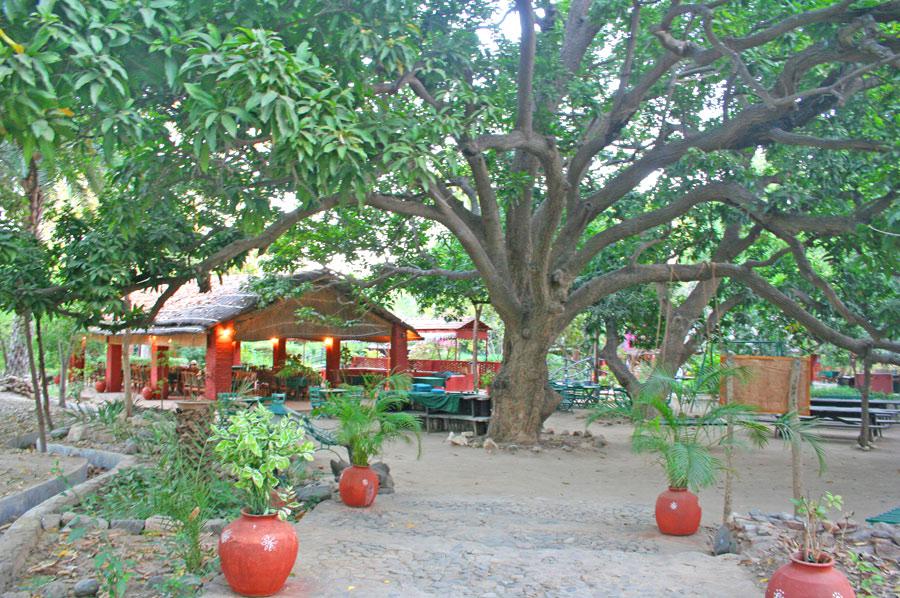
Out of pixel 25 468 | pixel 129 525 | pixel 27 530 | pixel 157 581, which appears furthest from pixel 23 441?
pixel 157 581

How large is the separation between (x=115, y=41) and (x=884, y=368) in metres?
37.0

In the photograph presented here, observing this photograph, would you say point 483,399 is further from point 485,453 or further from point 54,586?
point 54,586

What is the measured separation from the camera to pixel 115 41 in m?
4.85

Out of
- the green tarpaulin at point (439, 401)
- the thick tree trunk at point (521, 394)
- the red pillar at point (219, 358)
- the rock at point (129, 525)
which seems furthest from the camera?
the red pillar at point (219, 358)

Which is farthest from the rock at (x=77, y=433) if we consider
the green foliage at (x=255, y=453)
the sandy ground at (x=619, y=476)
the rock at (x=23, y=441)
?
the green foliage at (x=255, y=453)

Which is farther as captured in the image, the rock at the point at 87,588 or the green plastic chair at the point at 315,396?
the green plastic chair at the point at 315,396

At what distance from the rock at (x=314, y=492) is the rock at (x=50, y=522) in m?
2.22

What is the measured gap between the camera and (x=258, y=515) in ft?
16.1

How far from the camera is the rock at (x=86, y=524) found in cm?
682

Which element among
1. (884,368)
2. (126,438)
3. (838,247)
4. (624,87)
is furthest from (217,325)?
(884,368)

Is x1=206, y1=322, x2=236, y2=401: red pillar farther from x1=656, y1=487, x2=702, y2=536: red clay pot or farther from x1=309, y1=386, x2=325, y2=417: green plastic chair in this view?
x1=656, y1=487, x2=702, y2=536: red clay pot

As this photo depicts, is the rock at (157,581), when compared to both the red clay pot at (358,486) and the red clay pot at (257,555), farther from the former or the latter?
the red clay pot at (358,486)

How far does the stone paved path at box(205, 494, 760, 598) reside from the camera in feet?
16.6

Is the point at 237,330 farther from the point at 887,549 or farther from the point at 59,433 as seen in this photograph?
Result: the point at 887,549
